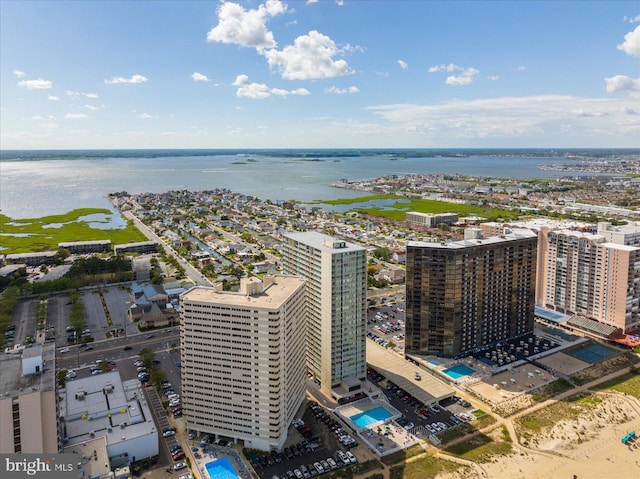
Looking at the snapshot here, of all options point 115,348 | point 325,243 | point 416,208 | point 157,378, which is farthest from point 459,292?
point 416,208

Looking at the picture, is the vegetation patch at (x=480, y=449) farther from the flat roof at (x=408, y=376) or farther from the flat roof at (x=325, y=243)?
the flat roof at (x=325, y=243)

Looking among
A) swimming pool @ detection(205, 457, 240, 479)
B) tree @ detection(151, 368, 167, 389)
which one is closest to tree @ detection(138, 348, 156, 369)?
tree @ detection(151, 368, 167, 389)

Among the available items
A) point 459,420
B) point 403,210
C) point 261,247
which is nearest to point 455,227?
point 403,210

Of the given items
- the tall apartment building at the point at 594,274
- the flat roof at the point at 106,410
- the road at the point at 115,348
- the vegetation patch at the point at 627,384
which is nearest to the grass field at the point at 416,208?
the tall apartment building at the point at 594,274

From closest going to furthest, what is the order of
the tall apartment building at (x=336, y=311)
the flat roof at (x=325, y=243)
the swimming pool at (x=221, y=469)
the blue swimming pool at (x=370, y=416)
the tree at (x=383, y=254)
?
1. the swimming pool at (x=221, y=469)
2. the blue swimming pool at (x=370, y=416)
3. the tall apartment building at (x=336, y=311)
4. the flat roof at (x=325, y=243)
5. the tree at (x=383, y=254)

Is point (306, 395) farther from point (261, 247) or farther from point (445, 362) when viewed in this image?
point (261, 247)

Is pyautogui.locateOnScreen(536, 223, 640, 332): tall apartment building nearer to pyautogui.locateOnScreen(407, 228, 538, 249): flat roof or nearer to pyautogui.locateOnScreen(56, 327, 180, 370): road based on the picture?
pyautogui.locateOnScreen(407, 228, 538, 249): flat roof
